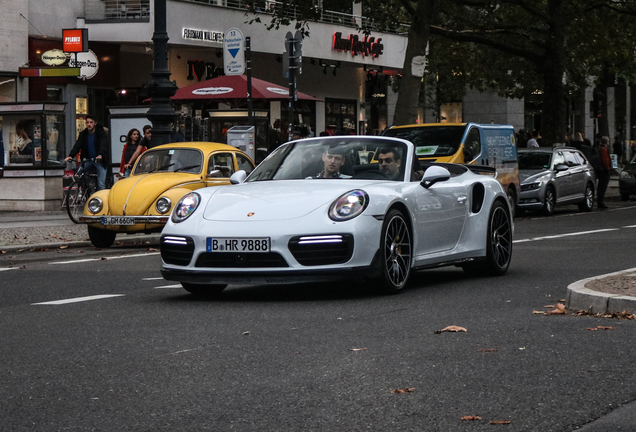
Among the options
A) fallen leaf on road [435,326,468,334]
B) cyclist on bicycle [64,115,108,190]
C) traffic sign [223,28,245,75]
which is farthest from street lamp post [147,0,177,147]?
fallen leaf on road [435,326,468,334]

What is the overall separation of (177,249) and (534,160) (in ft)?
59.1

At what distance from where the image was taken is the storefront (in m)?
24.1

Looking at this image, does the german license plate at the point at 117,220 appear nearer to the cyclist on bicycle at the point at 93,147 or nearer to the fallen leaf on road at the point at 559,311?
the cyclist on bicycle at the point at 93,147

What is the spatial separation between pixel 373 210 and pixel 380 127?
47.6 metres

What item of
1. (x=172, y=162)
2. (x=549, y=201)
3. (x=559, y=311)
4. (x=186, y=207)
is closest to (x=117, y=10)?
(x=549, y=201)

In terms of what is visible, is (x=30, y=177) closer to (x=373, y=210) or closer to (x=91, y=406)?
(x=373, y=210)

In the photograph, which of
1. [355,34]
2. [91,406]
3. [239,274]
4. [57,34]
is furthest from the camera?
[355,34]

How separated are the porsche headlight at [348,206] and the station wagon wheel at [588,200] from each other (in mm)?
18454

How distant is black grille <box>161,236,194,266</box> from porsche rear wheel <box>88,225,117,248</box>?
23.4 feet

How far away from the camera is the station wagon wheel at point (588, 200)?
1068 inches

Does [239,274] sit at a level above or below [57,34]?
below

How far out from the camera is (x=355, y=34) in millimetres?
43625

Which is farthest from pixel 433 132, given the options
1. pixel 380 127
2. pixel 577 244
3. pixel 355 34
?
pixel 380 127

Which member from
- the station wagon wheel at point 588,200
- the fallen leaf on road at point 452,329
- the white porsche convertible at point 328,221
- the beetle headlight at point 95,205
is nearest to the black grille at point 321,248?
the white porsche convertible at point 328,221
